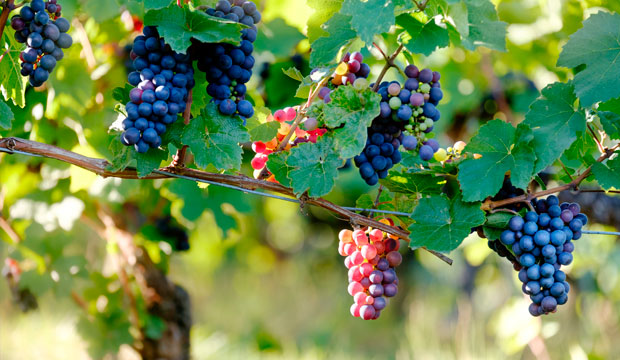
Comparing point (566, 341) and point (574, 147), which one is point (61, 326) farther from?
point (574, 147)

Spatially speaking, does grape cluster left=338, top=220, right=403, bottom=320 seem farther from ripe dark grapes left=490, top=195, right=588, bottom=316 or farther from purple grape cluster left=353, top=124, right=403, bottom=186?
ripe dark grapes left=490, top=195, right=588, bottom=316

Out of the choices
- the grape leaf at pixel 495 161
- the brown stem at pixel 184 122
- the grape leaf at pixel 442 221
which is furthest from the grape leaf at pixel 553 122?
the brown stem at pixel 184 122

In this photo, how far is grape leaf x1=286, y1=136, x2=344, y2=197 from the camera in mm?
1146

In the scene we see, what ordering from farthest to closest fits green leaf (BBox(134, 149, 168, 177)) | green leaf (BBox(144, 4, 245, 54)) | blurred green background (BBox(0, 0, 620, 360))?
blurred green background (BBox(0, 0, 620, 360)), green leaf (BBox(134, 149, 168, 177)), green leaf (BBox(144, 4, 245, 54))

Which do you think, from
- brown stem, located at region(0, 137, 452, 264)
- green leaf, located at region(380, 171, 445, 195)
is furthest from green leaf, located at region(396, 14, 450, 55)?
brown stem, located at region(0, 137, 452, 264)

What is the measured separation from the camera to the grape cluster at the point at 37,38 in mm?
1176

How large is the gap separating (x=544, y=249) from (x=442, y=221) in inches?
7.5

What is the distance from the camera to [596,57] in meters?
1.17

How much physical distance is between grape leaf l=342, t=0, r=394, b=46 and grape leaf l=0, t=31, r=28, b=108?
0.68 m

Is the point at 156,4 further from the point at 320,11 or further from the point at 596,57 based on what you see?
the point at 596,57

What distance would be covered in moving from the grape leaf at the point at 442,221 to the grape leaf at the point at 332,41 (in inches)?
13.1

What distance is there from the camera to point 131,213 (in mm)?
2682

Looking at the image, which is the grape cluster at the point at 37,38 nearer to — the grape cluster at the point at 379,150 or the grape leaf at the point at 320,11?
the grape leaf at the point at 320,11

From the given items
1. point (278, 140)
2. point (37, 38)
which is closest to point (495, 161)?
point (278, 140)
